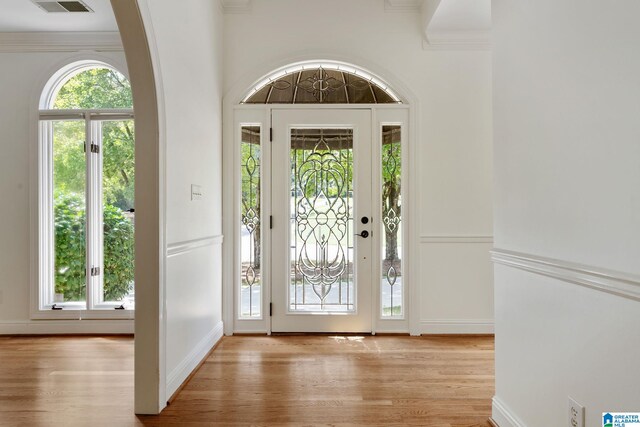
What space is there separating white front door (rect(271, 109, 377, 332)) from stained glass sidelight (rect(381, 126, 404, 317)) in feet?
0.44

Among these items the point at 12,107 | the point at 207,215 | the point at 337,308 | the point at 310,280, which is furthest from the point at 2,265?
the point at 337,308

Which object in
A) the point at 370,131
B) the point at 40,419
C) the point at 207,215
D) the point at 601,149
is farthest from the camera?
the point at 370,131

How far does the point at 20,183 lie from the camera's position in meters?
3.64

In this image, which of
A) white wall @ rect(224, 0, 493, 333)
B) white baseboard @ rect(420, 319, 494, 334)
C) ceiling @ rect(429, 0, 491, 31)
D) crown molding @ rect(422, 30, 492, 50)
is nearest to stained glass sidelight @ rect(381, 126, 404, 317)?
white wall @ rect(224, 0, 493, 333)

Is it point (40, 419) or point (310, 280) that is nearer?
point (40, 419)

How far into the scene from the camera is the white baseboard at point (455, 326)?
3541 mm

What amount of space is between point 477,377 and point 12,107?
14.8 feet

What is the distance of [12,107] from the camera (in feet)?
12.0

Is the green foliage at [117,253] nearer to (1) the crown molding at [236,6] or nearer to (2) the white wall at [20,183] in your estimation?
(2) the white wall at [20,183]

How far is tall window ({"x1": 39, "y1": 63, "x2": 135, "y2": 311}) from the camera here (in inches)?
145

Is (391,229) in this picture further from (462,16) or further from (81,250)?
A: (81,250)

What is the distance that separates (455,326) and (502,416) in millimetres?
1603

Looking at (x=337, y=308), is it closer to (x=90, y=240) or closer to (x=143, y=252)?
(x=143, y=252)
